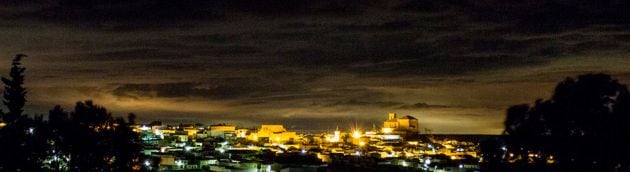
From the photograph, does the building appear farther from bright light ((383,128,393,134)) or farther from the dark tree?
the dark tree

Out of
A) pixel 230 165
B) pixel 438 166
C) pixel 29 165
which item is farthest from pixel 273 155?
pixel 29 165

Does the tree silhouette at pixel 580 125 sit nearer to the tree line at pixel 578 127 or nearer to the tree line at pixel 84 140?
the tree line at pixel 578 127

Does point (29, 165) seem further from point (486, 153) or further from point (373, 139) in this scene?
point (373, 139)

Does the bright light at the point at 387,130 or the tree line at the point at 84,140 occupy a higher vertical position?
the bright light at the point at 387,130

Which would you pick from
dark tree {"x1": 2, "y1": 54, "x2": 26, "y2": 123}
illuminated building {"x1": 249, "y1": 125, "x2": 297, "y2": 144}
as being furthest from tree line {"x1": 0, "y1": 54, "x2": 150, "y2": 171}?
illuminated building {"x1": 249, "y1": 125, "x2": 297, "y2": 144}

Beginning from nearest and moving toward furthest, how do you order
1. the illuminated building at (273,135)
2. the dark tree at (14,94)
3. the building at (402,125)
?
the dark tree at (14,94), the illuminated building at (273,135), the building at (402,125)

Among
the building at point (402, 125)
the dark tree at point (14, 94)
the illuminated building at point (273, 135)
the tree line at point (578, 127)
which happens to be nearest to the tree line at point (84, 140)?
the dark tree at point (14, 94)

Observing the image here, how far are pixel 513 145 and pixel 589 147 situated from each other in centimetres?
106

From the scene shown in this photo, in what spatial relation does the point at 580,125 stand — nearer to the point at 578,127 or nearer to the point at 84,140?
the point at 578,127

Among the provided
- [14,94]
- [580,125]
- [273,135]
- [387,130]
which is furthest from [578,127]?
[387,130]

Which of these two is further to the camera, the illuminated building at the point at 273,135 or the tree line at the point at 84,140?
the illuminated building at the point at 273,135

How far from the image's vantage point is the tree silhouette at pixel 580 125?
33.5 feet

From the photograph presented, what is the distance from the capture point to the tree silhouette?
402 inches

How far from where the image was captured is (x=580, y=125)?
1044 cm
